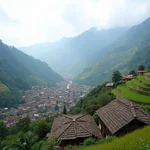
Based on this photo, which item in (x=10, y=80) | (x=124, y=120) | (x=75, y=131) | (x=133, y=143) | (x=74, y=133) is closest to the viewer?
(x=133, y=143)

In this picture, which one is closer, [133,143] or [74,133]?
[133,143]

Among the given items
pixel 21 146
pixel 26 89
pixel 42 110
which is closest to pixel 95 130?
pixel 21 146

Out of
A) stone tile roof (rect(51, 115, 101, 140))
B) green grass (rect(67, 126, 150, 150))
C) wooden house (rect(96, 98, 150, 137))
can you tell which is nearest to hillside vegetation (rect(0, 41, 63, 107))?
stone tile roof (rect(51, 115, 101, 140))

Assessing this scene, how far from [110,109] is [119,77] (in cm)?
4328

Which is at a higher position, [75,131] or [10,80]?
[10,80]

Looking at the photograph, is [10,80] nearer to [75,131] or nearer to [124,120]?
[75,131]

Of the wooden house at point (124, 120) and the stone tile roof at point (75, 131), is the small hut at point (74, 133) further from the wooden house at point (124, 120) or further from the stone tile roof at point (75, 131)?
the wooden house at point (124, 120)

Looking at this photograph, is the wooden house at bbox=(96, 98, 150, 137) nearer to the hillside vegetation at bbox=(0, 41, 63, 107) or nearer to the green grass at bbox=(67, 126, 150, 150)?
the green grass at bbox=(67, 126, 150, 150)

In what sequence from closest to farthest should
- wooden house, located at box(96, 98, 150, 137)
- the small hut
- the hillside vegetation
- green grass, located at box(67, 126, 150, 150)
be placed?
green grass, located at box(67, 126, 150, 150)
wooden house, located at box(96, 98, 150, 137)
the small hut
the hillside vegetation

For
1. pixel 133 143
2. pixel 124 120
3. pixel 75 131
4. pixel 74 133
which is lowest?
pixel 74 133

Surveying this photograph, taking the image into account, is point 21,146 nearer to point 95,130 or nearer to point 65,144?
point 65,144

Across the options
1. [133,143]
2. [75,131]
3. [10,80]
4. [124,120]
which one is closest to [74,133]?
[75,131]

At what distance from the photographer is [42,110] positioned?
94688mm

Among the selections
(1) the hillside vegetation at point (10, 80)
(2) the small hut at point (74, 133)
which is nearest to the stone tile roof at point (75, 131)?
(2) the small hut at point (74, 133)
